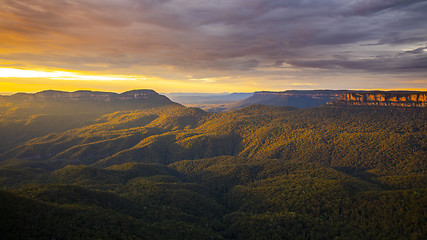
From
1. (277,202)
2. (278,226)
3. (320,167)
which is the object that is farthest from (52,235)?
(320,167)

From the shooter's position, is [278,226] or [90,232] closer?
[90,232]

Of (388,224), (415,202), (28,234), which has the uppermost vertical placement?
(28,234)

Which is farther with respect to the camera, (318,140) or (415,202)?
(318,140)

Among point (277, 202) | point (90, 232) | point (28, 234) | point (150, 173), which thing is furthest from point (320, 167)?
point (28, 234)

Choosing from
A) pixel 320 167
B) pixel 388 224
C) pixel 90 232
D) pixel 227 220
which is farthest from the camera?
pixel 320 167

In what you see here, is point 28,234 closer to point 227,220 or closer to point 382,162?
point 227,220

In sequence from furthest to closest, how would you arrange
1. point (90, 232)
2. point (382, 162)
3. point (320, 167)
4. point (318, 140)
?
point (318, 140) → point (382, 162) → point (320, 167) → point (90, 232)

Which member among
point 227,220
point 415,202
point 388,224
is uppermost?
point 415,202

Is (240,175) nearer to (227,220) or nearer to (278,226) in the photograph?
(227,220)

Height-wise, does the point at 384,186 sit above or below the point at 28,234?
below
